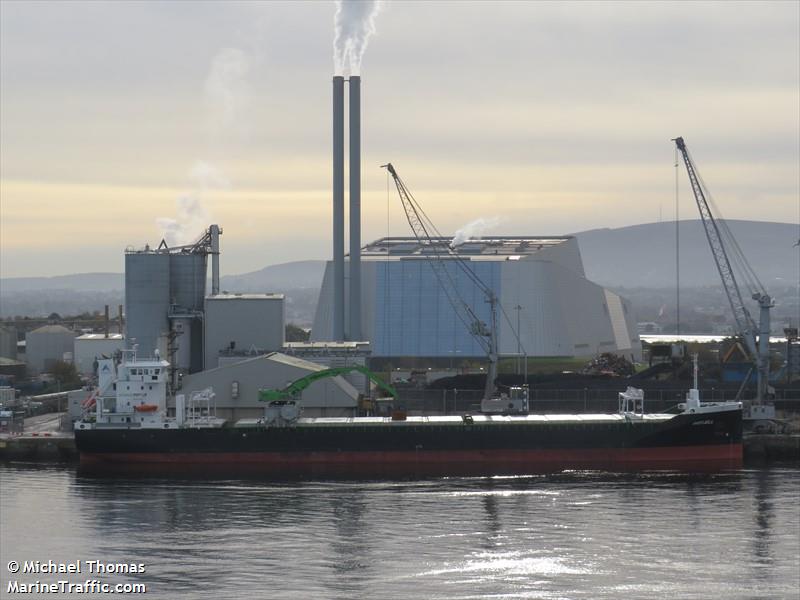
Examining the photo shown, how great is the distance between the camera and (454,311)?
125625 mm

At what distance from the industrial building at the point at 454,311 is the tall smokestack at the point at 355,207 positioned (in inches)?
54.2

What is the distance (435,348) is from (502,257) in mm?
13035

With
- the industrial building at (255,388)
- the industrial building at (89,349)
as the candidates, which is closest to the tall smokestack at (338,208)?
the industrial building at (89,349)

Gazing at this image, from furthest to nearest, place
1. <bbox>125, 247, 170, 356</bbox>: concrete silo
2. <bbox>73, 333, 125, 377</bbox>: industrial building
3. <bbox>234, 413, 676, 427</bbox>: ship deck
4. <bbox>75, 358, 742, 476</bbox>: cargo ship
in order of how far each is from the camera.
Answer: <bbox>73, 333, 125, 377</bbox>: industrial building < <bbox>125, 247, 170, 356</bbox>: concrete silo < <bbox>234, 413, 676, 427</bbox>: ship deck < <bbox>75, 358, 742, 476</bbox>: cargo ship

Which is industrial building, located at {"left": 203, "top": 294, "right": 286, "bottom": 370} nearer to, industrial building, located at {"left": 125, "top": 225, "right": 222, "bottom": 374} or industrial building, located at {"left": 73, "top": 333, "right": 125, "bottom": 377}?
industrial building, located at {"left": 125, "top": 225, "right": 222, "bottom": 374}

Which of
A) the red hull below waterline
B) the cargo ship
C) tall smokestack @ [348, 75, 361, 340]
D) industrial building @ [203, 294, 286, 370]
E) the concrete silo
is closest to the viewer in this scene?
the red hull below waterline

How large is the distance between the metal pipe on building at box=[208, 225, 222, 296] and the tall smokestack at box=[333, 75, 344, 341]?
64.4ft

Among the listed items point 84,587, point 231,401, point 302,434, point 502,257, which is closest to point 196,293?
point 231,401

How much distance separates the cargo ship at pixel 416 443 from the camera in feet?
239

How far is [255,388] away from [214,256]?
76.5 ft

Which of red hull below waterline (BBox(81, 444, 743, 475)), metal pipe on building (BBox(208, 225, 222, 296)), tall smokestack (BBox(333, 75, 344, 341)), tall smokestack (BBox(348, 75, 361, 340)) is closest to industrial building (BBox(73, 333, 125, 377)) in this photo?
tall smokestack (BBox(333, 75, 344, 341))

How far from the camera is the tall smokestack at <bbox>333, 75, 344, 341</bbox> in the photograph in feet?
380

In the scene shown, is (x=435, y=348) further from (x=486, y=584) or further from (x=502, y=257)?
(x=486, y=584)

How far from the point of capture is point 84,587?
150 feet
